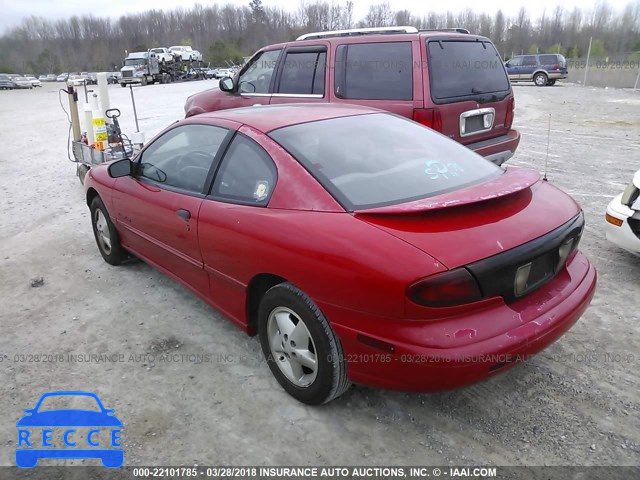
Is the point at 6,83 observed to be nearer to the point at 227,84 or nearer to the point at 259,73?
the point at 227,84

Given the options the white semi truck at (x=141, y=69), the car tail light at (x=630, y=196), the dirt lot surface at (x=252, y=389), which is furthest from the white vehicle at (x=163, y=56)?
the car tail light at (x=630, y=196)

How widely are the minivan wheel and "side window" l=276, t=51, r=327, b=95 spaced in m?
26.4

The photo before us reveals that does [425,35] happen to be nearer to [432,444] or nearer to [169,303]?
[169,303]

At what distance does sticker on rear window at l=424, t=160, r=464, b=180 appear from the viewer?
283cm

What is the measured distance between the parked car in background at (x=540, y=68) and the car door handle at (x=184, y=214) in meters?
28.5

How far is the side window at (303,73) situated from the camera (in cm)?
600

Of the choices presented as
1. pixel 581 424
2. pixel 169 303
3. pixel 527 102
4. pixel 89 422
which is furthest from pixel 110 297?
pixel 527 102

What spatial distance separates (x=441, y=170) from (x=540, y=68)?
29683 mm

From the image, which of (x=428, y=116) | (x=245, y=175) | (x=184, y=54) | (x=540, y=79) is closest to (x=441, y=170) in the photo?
(x=245, y=175)

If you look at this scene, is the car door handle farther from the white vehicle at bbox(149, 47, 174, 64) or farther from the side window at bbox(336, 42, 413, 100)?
the white vehicle at bbox(149, 47, 174, 64)

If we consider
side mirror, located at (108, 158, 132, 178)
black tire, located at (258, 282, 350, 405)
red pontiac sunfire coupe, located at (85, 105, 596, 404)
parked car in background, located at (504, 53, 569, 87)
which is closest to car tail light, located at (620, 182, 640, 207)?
red pontiac sunfire coupe, located at (85, 105, 596, 404)

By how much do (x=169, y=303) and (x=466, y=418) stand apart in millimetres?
2375

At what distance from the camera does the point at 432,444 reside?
2.41m

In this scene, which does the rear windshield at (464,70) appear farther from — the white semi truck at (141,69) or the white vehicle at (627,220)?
the white semi truck at (141,69)
